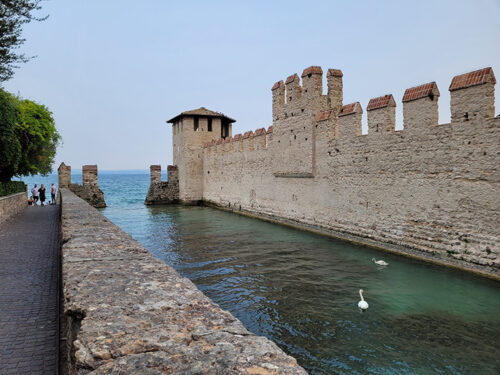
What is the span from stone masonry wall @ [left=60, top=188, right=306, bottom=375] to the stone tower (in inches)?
947

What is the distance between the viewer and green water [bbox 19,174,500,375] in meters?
4.46

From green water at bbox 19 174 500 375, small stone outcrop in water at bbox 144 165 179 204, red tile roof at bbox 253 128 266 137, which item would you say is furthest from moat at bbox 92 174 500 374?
small stone outcrop in water at bbox 144 165 179 204

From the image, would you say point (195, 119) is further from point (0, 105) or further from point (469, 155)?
point (469, 155)

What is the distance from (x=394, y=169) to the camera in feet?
33.0

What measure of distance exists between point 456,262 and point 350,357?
5033 mm

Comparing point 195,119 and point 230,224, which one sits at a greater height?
point 195,119

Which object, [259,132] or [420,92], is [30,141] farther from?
[420,92]

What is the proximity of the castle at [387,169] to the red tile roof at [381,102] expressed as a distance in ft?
0.10

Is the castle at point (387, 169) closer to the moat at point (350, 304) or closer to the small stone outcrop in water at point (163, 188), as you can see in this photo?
the moat at point (350, 304)

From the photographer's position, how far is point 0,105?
13398 millimetres

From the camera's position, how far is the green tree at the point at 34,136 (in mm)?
19359

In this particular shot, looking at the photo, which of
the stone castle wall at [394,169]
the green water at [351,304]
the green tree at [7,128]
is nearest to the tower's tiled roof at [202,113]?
the stone castle wall at [394,169]

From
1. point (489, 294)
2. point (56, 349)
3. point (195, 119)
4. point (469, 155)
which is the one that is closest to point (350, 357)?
point (56, 349)

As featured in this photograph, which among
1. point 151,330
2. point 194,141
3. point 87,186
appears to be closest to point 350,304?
point 151,330
